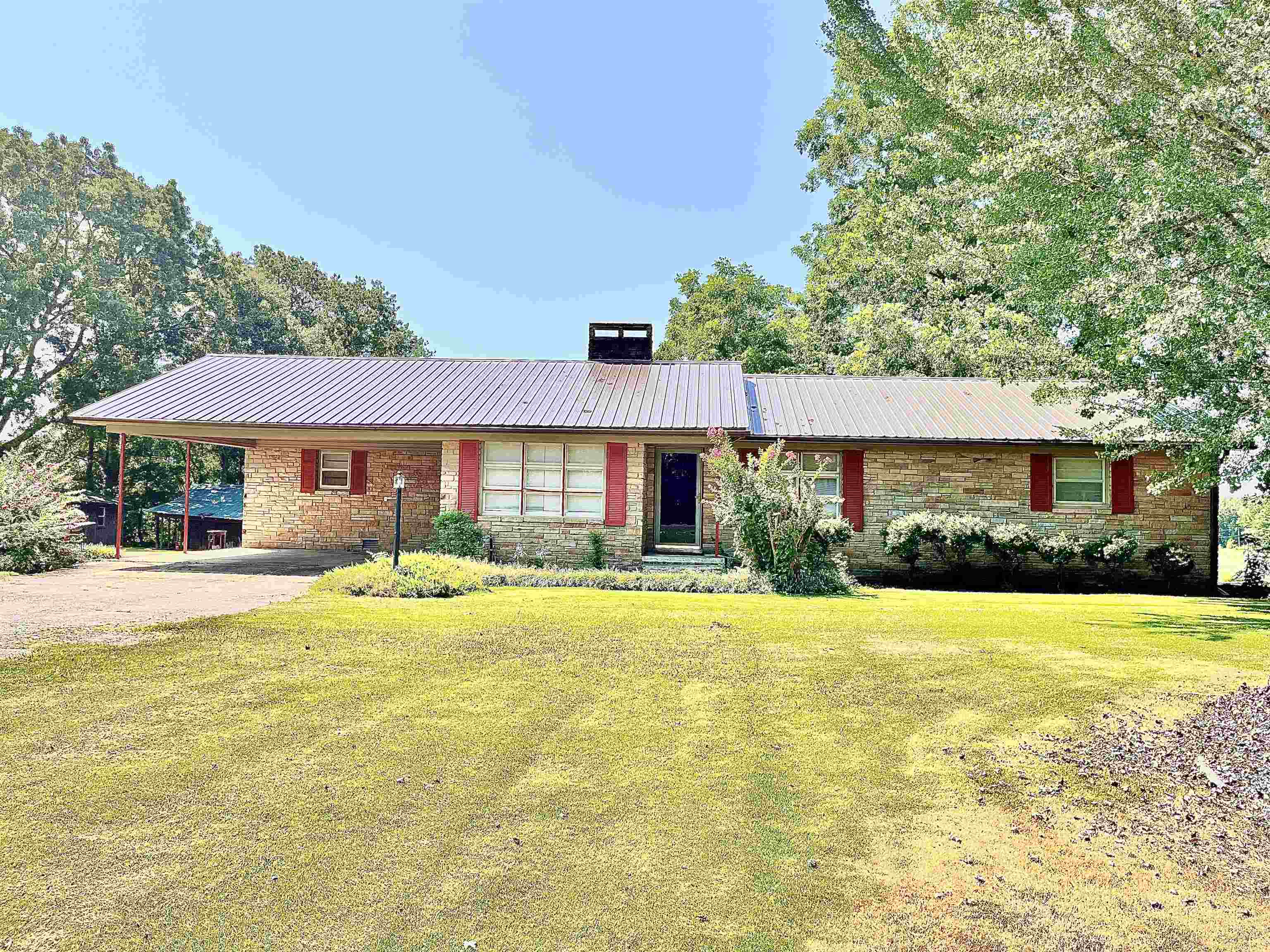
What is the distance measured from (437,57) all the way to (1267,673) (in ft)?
57.6

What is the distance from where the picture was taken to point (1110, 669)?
609 centimetres

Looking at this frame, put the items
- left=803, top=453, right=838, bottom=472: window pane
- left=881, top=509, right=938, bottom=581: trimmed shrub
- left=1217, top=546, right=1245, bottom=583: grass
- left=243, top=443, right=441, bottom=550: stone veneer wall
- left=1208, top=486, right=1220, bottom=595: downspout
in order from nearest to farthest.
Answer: left=881, top=509, right=938, bottom=581: trimmed shrub → left=1208, top=486, right=1220, bottom=595: downspout → left=803, top=453, right=838, bottom=472: window pane → left=1217, top=546, right=1245, bottom=583: grass → left=243, top=443, right=441, bottom=550: stone veneer wall

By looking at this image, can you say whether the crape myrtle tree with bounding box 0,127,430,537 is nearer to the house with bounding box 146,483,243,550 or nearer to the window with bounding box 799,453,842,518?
the house with bounding box 146,483,243,550

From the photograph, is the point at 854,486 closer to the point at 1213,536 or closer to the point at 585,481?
the point at 585,481

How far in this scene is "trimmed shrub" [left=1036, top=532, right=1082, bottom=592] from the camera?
13.5 m

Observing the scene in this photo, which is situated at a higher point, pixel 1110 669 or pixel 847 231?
pixel 847 231

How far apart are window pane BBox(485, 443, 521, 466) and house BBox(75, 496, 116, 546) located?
51.2 ft

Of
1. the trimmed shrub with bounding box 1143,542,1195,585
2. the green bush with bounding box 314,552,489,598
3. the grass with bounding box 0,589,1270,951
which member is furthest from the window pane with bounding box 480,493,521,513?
the trimmed shrub with bounding box 1143,542,1195,585

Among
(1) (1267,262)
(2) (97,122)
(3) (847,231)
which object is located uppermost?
(2) (97,122)

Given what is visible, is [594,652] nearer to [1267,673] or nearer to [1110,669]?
[1110,669]

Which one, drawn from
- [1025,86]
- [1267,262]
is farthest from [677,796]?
[1025,86]

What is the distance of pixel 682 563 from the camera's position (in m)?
13.7

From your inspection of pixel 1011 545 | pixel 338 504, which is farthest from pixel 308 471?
pixel 1011 545

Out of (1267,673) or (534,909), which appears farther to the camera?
(1267,673)
